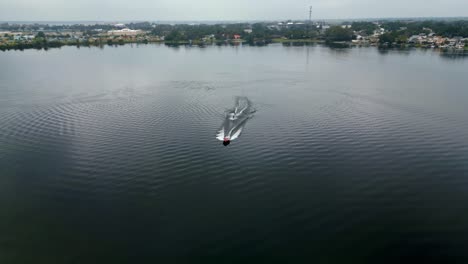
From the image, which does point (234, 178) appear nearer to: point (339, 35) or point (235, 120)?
point (235, 120)

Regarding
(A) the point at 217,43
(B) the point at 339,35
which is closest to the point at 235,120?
(A) the point at 217,43

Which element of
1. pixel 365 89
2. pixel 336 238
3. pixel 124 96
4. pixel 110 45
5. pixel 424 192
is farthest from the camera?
pixel 110 45

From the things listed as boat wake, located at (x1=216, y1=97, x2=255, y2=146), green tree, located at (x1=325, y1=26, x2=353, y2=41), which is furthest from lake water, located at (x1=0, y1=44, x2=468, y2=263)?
green tree, located at (x1=325, y1=26, x2=353, y2=41)

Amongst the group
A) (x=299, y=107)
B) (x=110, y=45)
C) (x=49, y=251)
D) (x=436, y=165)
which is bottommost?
(x=49, y=251)

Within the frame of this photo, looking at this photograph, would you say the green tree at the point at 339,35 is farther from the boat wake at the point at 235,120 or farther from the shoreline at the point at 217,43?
the boat wake at the point at 235,120

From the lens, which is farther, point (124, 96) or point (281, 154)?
point (124, 96)

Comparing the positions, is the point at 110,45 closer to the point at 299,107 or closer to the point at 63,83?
the point at 63,83

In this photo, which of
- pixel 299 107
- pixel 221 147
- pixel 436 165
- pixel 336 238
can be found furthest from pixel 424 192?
pixel 299 107
